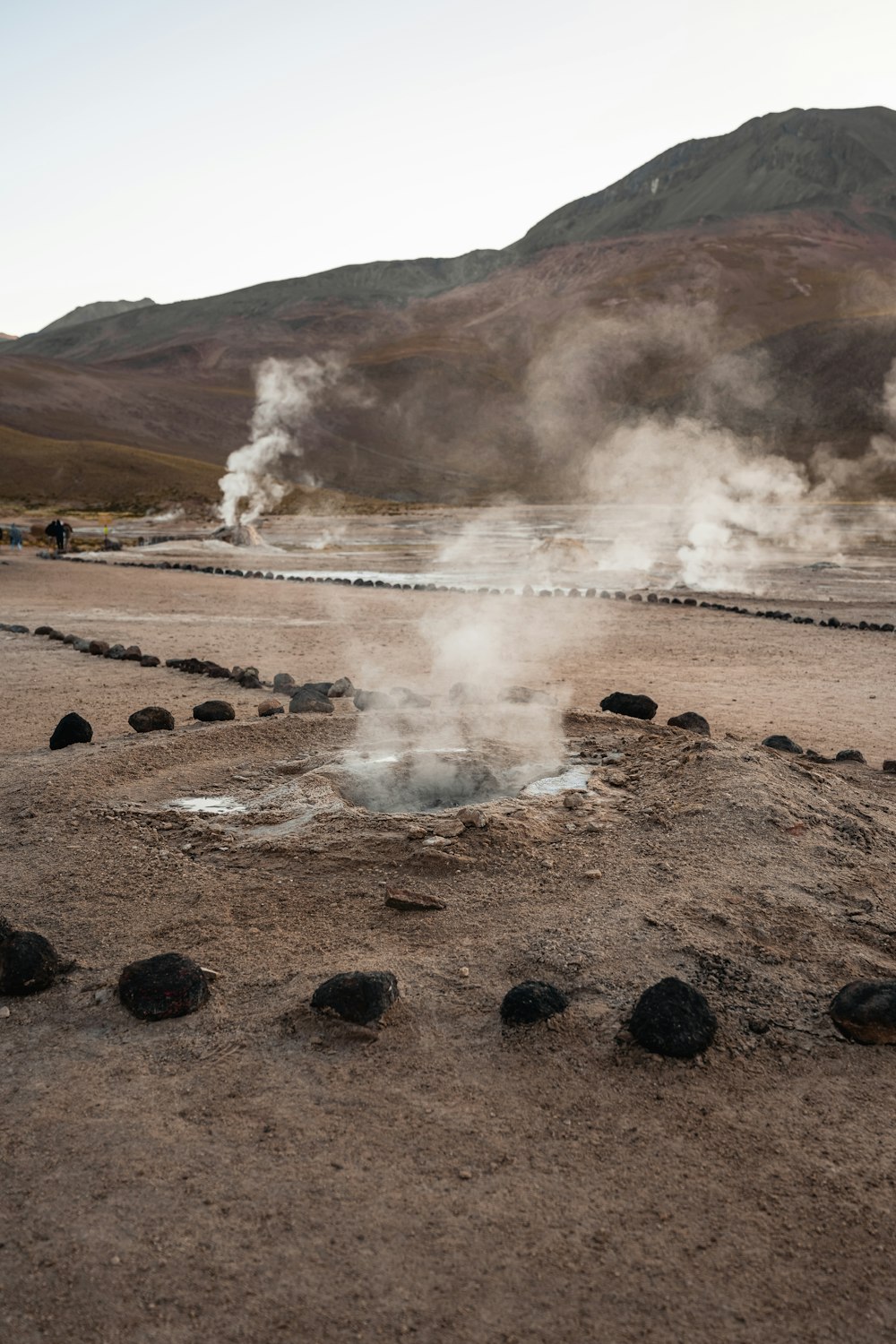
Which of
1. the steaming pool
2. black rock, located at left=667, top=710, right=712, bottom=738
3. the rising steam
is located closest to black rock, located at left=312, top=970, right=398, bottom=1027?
black rock, located at left=667, top=710, right=712, bottom=738

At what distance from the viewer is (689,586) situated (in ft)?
66.9

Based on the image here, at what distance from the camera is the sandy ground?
246 centimetres

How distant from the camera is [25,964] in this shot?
12.6 feet

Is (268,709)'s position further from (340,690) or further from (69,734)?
(69,734)

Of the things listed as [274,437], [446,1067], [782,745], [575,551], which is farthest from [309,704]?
[274,437]

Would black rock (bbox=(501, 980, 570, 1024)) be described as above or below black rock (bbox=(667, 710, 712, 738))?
below

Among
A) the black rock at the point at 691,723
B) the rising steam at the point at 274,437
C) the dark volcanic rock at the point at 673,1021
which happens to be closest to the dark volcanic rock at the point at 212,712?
the black rock at the point at 691,723

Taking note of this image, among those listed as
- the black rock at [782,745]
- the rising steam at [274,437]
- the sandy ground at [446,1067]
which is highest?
the rising steam at [274,437]

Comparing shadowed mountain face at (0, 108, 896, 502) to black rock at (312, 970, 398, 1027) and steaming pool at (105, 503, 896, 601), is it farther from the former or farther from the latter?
black rock at (312, 970, 398, 1027)

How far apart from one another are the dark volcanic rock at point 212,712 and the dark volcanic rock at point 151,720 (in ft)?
1.01

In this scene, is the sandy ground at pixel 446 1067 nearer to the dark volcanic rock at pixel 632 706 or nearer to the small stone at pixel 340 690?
the dark volcanic rock at pixel 632 706

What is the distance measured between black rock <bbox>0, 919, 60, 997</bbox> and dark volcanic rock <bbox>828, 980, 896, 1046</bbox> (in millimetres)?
2847

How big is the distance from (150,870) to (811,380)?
92803mm

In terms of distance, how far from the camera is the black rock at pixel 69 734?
6.78 meters
